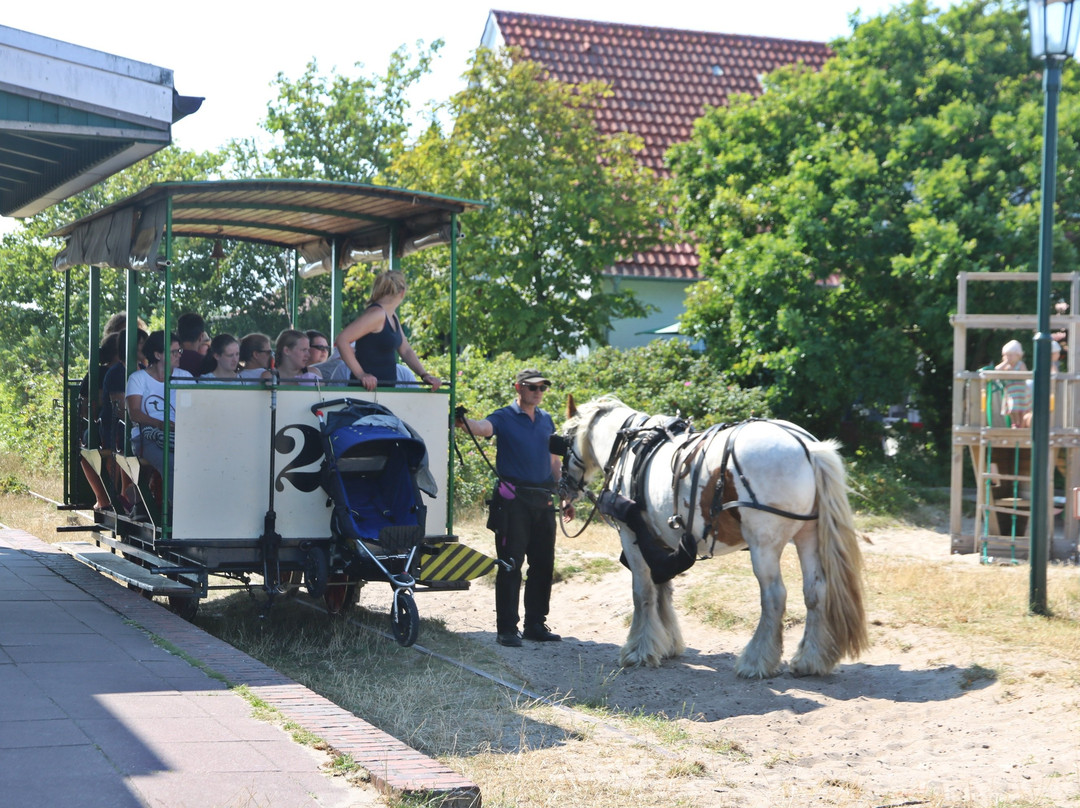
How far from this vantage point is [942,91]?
57.8 feet

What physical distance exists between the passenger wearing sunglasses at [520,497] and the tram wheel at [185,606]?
215 cm

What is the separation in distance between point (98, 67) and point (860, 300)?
1183cm

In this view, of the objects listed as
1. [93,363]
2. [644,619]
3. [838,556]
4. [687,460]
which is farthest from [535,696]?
[93,363]

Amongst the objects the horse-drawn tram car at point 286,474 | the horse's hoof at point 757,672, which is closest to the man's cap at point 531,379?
the horse-drawn tram car at point 286,474

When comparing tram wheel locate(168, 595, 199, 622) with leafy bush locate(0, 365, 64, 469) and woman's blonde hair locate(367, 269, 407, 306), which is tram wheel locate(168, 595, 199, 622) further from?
leafy bush locate(0, 365, 64, 469)

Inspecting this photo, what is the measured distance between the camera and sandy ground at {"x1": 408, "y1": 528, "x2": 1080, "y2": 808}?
5664 millimetres

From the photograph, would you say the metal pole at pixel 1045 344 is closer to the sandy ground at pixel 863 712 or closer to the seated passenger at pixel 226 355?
the sandy ground at pixel 863 712

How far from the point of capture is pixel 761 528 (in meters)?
7.85

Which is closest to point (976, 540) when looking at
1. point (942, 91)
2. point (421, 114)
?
point (942, 91)

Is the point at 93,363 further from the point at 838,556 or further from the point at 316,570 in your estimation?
the point at 838,556

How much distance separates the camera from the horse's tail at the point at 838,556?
306 inches

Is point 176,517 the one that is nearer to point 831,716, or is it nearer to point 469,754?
point 469,754

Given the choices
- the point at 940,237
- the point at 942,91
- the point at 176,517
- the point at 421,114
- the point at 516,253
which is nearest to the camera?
the point at 176,517

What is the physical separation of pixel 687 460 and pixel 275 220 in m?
4.23
